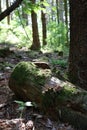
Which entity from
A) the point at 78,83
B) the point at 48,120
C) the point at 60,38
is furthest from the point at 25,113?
the point at 60,38

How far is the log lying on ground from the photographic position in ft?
13.8

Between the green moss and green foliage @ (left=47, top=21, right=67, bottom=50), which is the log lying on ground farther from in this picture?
green foliage @ (left=47, top=21, right=67, bottom=50)

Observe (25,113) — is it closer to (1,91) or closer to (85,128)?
(85,128)

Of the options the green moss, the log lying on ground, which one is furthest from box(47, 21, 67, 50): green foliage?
the log lying on ground

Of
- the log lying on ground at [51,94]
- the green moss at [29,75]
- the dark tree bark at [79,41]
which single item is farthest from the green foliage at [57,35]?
the log lying on ground at [51,94]

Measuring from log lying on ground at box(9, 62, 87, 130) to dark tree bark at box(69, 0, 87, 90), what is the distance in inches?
31.6

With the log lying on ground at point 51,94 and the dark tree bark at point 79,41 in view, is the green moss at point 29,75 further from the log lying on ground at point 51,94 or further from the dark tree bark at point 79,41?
the dark tree bark at point 79,41

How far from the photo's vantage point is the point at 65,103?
4309mm

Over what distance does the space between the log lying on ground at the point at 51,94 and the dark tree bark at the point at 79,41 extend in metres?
0.80

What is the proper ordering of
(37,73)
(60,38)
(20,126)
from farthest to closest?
(60,38)
(37,73)
(20,126)

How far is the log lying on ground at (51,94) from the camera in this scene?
4.20 m

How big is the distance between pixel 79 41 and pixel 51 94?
1497mm

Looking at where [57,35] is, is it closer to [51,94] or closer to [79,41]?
[79,41]

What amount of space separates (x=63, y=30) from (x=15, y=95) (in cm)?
1843
